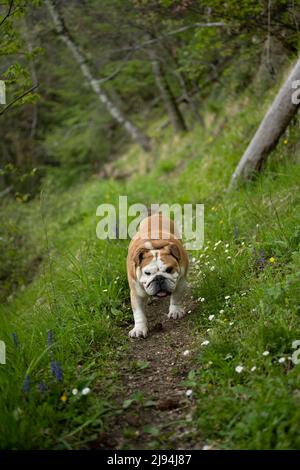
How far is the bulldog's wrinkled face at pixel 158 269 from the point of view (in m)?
4.69

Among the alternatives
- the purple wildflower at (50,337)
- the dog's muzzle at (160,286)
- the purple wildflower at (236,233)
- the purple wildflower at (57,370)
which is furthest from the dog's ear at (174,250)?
the purple wildflower at (57,370)

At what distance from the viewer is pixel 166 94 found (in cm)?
1407

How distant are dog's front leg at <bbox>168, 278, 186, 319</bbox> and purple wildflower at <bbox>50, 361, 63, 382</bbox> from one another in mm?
1687

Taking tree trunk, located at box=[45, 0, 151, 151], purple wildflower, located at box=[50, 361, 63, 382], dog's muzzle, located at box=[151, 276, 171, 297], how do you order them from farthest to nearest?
tree trunk, located at box=[45, 0, 151, 151] → dog's muzzle, located at box=[151, 276, 171, 297] → purple wildflower, located at box=[50, 361, 63, 382]

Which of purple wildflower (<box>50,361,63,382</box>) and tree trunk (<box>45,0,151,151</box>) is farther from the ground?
tree trunk (<box>45,0,151,151</box>)

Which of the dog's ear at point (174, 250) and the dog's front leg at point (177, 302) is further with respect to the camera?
the dog's front leg at point (177, 302)

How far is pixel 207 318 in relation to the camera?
15.9ft

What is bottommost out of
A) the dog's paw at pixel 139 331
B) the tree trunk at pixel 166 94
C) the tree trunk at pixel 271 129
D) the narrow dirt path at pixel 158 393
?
the narrow dirt path at pixel 158 393

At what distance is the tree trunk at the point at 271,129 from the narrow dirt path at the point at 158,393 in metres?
3.07

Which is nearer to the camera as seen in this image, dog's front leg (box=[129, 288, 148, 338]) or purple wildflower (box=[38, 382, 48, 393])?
purple wildflower (box=[38, 382, 48, 393])

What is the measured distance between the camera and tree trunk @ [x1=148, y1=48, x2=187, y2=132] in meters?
13.5

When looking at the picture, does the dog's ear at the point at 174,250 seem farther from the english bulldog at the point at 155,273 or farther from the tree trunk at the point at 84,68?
the tree trunk at the point at 84,68

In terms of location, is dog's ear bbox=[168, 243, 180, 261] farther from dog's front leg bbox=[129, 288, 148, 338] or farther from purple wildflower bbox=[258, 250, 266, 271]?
purple wildflower bbox=[258, 250, 266, 271]

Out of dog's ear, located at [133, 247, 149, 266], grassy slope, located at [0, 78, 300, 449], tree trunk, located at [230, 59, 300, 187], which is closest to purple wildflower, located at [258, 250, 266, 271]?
grassy slope, located at [0, 78, 300, 449]
